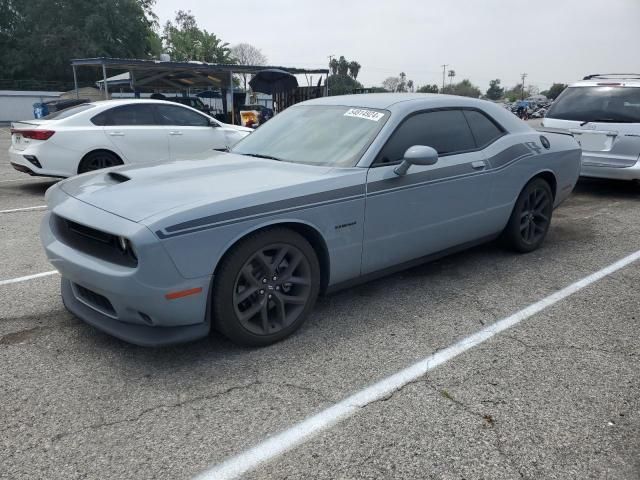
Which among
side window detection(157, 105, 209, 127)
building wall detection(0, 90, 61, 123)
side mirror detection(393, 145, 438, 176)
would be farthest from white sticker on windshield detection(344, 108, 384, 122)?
building wall detection(0, 90, 61, 123)

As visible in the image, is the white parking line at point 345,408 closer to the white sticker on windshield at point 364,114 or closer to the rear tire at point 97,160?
the white sticker on windshield at point 364,114

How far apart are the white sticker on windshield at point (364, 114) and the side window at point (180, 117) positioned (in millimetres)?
5219

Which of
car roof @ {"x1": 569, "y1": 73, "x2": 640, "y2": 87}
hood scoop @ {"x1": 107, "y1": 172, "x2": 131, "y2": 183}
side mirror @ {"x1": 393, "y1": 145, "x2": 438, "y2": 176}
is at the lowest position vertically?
hood scoop @ {"x1": 107, "y1": 172, "x2": 131, "y2": 183}

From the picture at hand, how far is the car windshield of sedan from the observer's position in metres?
3.50

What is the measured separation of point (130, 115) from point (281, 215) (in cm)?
591

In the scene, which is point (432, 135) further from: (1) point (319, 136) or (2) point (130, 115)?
(2) point (130, 115)

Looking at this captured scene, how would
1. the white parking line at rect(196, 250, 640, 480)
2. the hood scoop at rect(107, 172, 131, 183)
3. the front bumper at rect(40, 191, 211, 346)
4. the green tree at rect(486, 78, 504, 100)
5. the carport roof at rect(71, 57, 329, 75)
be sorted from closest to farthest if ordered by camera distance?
the white parking line at rect(196, 250, 640, 480), the front bumper at rect(40, 191, 211, 346), the hood scoop at rect(107, 172, 131, 183), the carport roof at rect(71, 57, 329, 75), the green tree at rect(486, 78, 504, 100)

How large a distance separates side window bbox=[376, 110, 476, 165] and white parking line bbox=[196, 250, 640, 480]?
51.8 inches

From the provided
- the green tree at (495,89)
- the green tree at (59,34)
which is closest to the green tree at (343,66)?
the green tree at (495,89)

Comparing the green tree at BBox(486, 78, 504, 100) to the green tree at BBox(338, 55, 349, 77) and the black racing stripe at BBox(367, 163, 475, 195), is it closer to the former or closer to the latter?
the green tree at BBox(338, 55, 349, 77)

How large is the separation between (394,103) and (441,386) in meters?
2.12

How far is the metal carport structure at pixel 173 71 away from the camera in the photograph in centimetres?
1541

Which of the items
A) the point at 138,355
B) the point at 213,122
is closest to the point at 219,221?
the point at 138,355

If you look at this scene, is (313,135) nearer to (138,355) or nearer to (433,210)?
(433,210)
